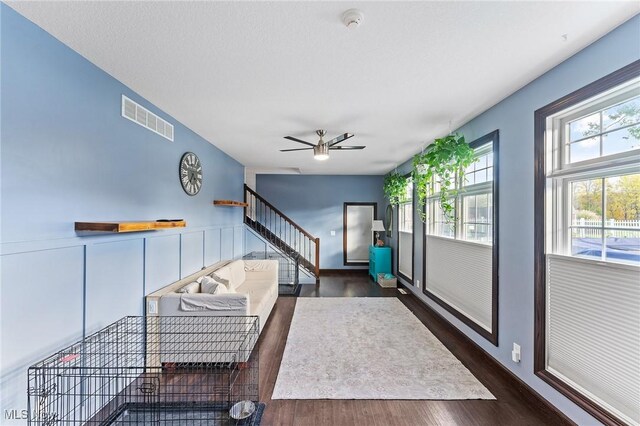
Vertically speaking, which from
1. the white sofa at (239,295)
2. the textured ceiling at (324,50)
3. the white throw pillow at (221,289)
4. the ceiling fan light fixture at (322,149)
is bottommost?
the white sofa at (239,295)

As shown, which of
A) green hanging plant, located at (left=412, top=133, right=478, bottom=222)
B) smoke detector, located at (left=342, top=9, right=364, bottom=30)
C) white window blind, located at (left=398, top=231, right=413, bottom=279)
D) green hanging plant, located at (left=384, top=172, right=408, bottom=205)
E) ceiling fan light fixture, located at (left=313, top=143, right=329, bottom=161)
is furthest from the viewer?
green hanging plant, located at (left=384, top=172, right=408, bottom=205)

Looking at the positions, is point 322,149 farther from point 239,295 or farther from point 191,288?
point 191,288

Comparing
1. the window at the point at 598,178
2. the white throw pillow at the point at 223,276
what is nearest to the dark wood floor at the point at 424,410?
the white throw pillow at the point at 223,276

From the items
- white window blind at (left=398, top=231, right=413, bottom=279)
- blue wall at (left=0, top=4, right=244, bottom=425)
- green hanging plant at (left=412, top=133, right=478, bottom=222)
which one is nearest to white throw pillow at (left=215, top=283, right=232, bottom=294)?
blue wall at (left=0, top=4, right=244, bottom=425)

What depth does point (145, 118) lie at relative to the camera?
112 inches

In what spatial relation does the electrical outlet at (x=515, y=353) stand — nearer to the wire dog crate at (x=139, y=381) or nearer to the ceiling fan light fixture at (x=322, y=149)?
the wire dog crate at (x=139, y=381)

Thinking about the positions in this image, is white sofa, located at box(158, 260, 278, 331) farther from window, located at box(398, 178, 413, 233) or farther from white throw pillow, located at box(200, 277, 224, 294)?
window, located at box(398, 178, 413, 233)

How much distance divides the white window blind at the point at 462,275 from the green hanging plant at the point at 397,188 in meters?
1.54

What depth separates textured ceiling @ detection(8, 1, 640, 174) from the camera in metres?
1.59

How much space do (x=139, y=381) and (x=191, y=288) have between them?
983 millimetres

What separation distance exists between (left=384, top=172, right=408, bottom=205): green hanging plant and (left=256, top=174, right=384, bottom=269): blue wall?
4.41ft

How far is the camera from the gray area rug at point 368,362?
249 cm

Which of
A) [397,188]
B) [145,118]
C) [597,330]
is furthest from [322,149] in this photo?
[597,330]

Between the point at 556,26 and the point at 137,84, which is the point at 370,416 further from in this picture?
the point at 137,84
